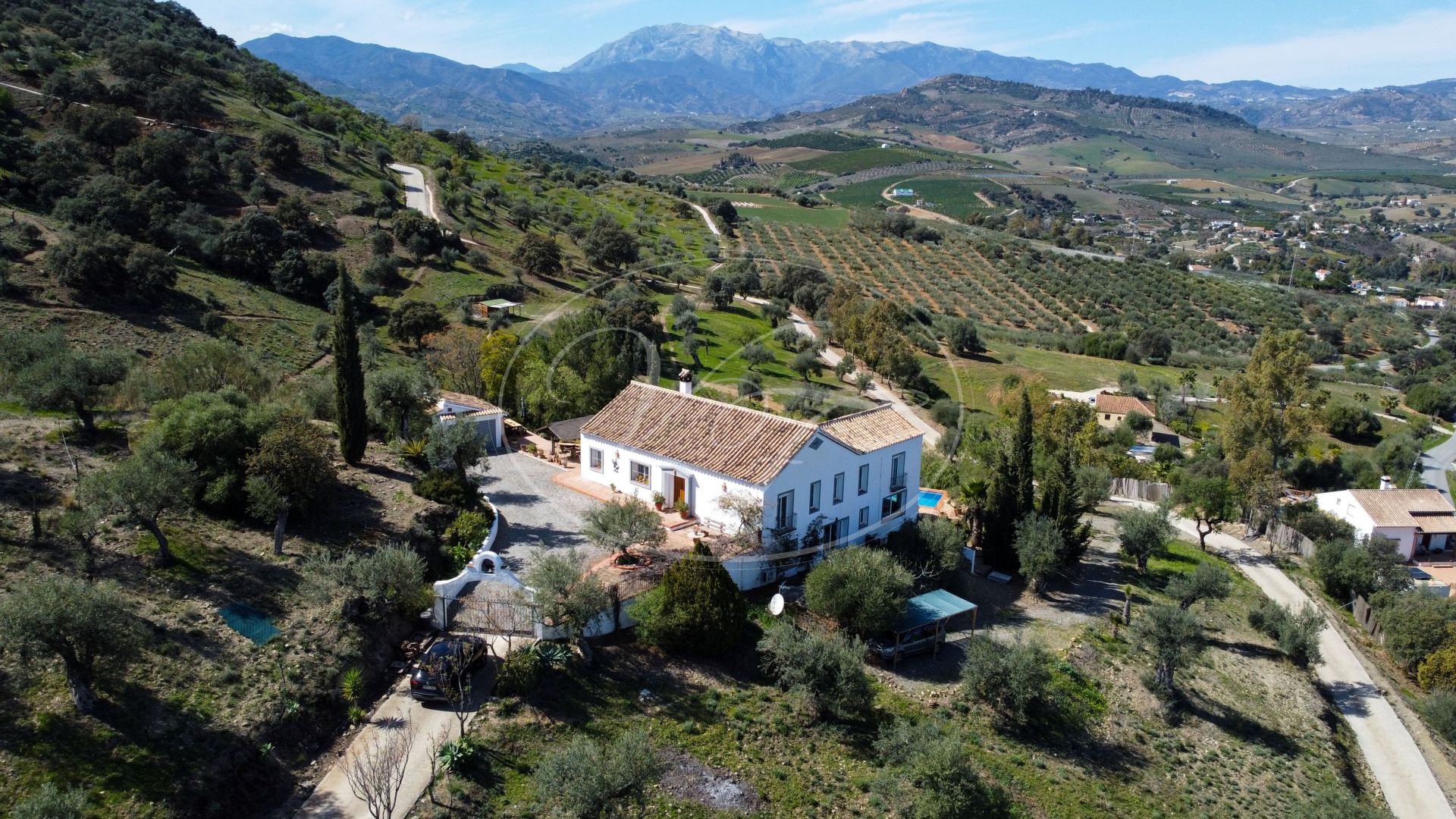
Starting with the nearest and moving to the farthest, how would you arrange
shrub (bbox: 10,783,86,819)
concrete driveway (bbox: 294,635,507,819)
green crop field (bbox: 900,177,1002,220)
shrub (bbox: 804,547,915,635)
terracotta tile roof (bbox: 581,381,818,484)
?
shrub (bbox: 10,783,86,819), concrete driveway (bbox: 294,635,507,819), shrub (bbox: 804,547,915,635), terracotta tile roof (bbox: 581,381,818,484), green crop field (bbox: 900,177,1002,220)

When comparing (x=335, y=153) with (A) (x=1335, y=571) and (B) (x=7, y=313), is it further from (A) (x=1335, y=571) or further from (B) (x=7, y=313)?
(A) (x=1335, y=571)

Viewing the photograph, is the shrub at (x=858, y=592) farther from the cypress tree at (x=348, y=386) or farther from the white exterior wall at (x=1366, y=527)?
the white exterior wall at (x=1366, y=527)

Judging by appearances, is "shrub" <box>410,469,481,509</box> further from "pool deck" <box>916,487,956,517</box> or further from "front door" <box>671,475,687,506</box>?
"pool deck" <box>916,487,956,517</box>

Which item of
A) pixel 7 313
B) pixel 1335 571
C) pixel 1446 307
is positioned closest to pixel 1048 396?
pixel 1335 571

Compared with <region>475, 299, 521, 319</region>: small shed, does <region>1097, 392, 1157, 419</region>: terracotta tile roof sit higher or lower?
lower

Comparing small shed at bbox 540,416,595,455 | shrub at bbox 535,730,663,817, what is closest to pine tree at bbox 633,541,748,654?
shrub at bbox 535,730,663,817

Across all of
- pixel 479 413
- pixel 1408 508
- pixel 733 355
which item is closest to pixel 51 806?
pixel 479 413
